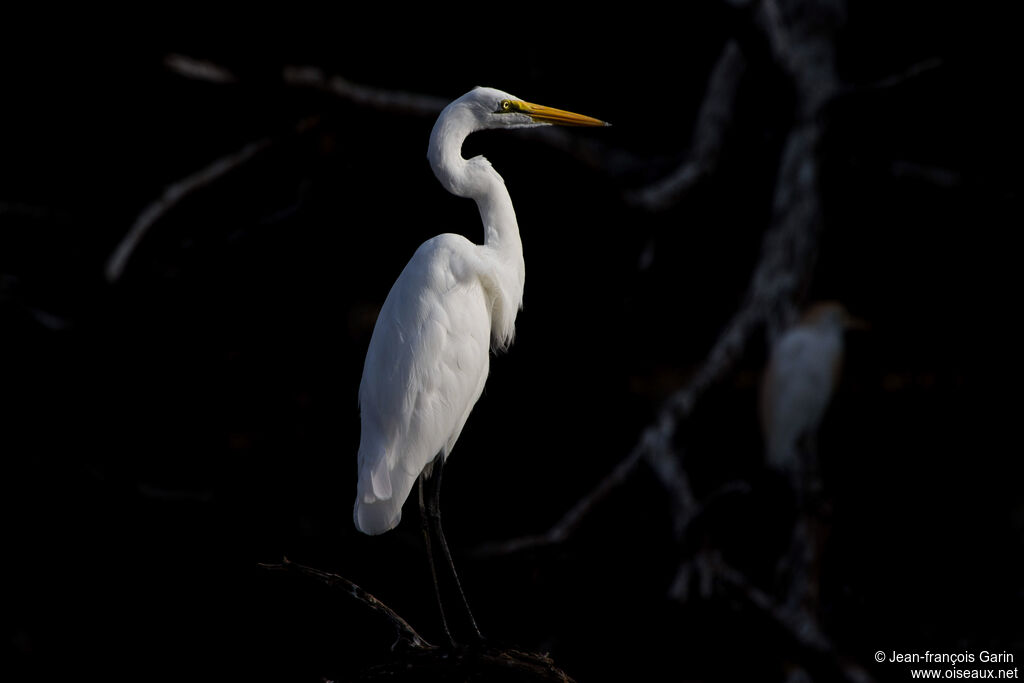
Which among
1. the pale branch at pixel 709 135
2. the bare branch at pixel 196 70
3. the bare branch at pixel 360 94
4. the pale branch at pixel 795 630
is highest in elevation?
the pale branch at pixel 709 135

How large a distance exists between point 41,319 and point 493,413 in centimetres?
180

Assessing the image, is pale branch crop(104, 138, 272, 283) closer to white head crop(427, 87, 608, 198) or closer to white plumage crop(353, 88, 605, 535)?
white plumage crop(353, 88, 605, 535)

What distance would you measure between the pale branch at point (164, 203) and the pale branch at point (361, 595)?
1.64 m

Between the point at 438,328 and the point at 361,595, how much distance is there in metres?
0.52

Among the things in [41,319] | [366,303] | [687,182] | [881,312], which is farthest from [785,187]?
[41,319]

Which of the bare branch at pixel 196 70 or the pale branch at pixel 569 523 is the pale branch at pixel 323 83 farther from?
the pale branch at pixel 569 523

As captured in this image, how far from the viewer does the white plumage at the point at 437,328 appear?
186 cm

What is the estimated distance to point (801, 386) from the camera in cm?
399

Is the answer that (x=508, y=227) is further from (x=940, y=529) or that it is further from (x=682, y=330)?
(x=940, y=529)

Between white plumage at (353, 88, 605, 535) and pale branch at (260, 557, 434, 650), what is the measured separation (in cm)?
17

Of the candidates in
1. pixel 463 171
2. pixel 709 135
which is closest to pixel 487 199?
pixel 463 171

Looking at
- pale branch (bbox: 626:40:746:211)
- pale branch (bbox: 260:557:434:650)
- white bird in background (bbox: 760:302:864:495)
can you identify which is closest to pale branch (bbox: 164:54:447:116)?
pale branch (bbox: 626:40:746:211)

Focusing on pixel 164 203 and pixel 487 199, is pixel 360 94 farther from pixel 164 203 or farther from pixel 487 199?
pixel 487 199

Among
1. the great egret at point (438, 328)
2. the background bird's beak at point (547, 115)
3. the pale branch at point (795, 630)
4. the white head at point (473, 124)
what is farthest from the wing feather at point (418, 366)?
the pale branch at point (795, 630)
